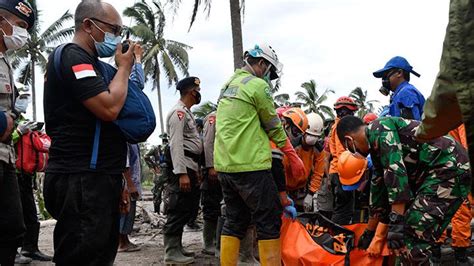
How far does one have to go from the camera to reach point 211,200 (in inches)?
239

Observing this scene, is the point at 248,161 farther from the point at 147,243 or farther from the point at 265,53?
the point at 147,243

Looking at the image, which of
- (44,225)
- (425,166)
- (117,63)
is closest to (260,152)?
(425,166)

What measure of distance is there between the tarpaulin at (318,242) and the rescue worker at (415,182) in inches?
23.2

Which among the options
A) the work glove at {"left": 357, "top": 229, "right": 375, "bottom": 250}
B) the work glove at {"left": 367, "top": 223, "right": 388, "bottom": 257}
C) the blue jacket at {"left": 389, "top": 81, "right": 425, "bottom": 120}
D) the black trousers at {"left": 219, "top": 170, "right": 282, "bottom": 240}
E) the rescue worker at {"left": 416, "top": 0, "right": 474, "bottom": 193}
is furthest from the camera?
the blue jacket at {"left": 389, "top": 81, "right": 425, "bottom": 120}

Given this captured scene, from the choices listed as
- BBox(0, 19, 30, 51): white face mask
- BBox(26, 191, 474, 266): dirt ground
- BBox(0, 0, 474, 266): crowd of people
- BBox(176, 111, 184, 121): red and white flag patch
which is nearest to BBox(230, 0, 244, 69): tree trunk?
BBox(26, 191, 474, 266): dirt ground

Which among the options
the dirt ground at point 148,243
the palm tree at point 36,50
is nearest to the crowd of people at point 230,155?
the dirt ground at point 148,243

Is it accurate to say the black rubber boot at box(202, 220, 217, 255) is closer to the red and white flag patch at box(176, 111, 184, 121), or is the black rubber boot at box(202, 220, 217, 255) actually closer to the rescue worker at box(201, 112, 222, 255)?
the rescue worker at box(201, 112, 222, 255)

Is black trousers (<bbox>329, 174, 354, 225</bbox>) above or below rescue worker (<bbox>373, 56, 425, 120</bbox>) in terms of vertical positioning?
below

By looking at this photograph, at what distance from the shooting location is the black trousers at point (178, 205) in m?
5.37

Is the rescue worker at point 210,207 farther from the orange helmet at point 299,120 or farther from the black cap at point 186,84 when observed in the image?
the orange helmet at point 299,120

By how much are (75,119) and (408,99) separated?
361cm

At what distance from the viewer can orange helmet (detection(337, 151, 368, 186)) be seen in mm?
4648

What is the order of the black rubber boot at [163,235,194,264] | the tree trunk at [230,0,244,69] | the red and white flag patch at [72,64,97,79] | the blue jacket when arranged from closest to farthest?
the red and white flag patch at [72,64,97,79], the blue jacket, the black rubber boot at [163,235,194,264], the tree trunk at [230,0,244,69]

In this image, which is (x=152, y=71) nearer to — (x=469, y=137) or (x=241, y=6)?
(x=241, y=6)
